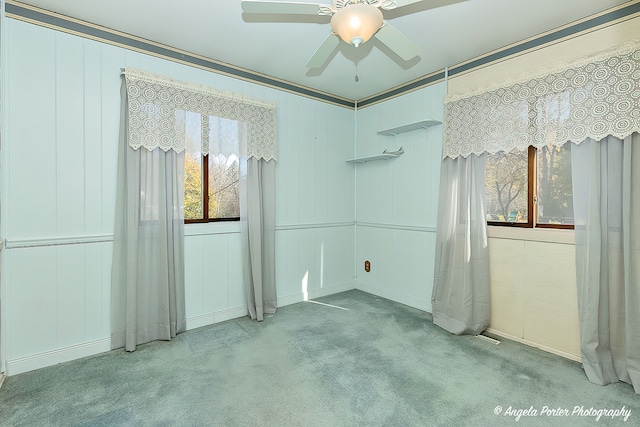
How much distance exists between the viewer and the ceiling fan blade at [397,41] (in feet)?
6.15

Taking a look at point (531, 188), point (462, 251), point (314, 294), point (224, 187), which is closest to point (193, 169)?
point (224, 187)

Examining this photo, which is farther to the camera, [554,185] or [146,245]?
[146,245]

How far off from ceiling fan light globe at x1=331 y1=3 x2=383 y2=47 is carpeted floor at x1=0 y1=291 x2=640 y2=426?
2.11m

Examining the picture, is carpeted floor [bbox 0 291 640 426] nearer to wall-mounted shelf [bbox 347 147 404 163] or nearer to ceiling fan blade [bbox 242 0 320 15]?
wall-mounted shelf [bbox 347 147 404 163]

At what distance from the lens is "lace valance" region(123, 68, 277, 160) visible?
8.63 ft

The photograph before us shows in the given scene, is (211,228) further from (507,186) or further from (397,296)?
(507,186)

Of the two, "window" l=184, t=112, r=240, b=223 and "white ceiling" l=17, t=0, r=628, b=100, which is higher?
"white ceiling" l=17, t=0, r=628, b=100

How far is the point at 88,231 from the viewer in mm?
2520

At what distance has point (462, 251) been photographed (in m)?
3.01

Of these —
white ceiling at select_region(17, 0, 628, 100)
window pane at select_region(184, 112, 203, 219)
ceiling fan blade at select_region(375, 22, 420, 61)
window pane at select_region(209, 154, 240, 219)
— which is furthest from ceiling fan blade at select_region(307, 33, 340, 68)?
window pane at select_region(209, 154, 240, 219)

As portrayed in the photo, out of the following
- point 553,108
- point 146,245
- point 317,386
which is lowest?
point 317,386

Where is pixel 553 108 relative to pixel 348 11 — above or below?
below

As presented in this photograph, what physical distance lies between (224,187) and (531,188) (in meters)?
2.83

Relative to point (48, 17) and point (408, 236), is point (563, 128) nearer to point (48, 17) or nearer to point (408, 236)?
point (408, 236)
